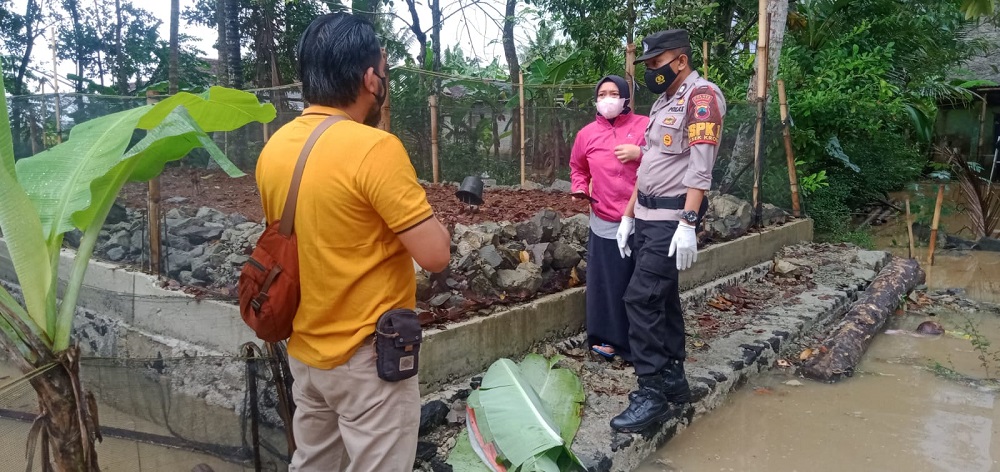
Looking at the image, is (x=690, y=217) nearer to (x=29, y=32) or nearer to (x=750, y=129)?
(x=750, y=129)

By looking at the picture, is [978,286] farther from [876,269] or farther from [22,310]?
[22,310]

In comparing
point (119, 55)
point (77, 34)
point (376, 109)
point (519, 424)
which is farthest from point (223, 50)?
point (376, 109)

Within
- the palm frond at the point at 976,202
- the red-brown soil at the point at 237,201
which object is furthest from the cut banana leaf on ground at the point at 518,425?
the palm frond at the point at 976,202

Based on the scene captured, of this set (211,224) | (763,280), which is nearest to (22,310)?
(211,224)

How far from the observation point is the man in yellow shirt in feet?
5.30

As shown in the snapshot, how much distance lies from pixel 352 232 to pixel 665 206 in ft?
6.36

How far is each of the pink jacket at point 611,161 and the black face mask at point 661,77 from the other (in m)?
0.54

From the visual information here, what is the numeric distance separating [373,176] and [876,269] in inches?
282

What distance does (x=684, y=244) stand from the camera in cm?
302

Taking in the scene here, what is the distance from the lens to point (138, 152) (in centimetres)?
196

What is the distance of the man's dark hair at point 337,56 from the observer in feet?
5.52

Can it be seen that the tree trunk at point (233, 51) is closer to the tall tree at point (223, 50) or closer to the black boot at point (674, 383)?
the tall tree at point (223, 50)

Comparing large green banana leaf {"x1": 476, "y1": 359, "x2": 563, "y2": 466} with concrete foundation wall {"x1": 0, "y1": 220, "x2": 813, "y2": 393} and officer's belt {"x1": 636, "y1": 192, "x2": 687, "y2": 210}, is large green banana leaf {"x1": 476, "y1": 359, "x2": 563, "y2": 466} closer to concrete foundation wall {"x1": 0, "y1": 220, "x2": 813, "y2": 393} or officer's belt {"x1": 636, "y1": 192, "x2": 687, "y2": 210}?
concrete foundation wall {"x1": 0, "y1": 220, "x2": 813, "y2": 393}

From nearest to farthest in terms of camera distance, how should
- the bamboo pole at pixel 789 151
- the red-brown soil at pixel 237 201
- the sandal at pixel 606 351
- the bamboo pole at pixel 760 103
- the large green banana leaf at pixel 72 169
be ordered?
1. the large green banana leaf at pixel 72 169
2. the sandal at pixel 606 351
3. the red-brown soil at pixel 237 201
4. the bamboo pole at pixel 760 103
5. the bamboo pole at pixel 789 151
